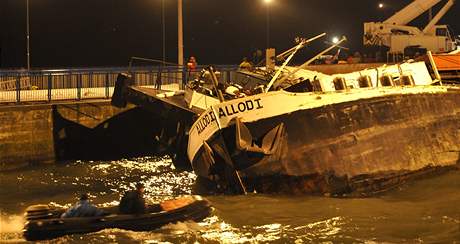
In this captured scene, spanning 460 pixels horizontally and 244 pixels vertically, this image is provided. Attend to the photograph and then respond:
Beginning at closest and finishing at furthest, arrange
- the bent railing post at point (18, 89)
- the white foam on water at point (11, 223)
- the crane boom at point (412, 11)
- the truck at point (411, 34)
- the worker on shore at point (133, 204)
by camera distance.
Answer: the worker on shore at point (133, 204)
the white foam on water at point (11, 223)
the bent railing post at point (18, 89)
the truck at point (411, 34)
the crane boom at point (412, 11)

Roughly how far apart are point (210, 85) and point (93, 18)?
29561 mm

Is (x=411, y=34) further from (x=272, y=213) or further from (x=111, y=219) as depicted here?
(x=111, y=219)

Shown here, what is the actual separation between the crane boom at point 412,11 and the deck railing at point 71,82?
47.0 ft

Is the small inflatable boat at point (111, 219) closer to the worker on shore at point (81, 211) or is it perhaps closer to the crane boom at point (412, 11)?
the worker on shore at point (81, 211)

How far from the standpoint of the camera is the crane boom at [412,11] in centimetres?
3806

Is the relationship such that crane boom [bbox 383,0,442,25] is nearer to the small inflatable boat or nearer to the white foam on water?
the small inflatable boat

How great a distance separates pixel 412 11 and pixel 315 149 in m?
22.7

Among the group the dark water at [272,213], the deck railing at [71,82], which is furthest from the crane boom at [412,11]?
the dark water at [272,213]

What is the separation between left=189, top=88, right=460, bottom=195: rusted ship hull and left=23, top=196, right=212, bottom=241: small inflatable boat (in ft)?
6.53

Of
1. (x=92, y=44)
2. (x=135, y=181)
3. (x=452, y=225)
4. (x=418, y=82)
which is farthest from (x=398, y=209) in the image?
(x=92, y=44)

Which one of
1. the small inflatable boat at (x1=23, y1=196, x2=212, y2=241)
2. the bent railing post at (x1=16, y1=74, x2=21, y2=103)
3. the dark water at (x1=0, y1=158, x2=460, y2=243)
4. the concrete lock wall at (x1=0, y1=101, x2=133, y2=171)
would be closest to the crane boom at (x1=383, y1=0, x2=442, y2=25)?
the dark water at (x1=0, y1=158, x2=460, y2=243)

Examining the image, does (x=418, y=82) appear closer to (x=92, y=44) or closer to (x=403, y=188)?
(x=403, y=188)

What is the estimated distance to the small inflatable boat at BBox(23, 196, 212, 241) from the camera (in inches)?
587

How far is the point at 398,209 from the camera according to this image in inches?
688
